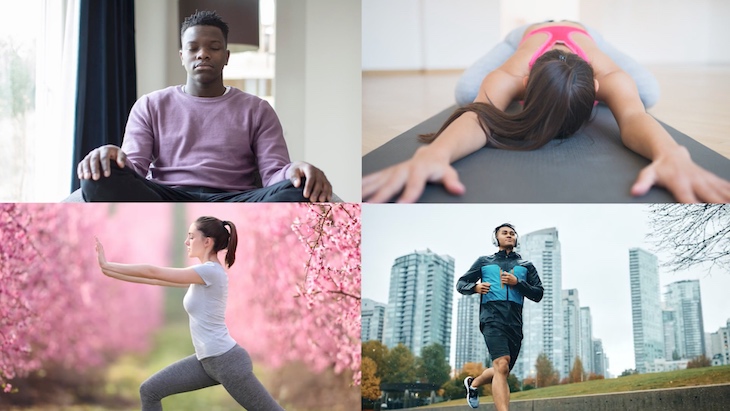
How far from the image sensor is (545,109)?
13.8 feet

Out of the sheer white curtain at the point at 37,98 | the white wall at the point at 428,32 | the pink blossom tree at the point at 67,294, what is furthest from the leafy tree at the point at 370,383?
the sheer white curtain at the point at 37,98

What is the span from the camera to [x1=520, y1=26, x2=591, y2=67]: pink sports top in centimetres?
426

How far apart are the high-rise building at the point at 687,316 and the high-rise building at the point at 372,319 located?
124 centimetres

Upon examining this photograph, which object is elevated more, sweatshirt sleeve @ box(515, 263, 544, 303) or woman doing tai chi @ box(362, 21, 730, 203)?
woman doing tai chi @ box(362, 21, 730, 203)

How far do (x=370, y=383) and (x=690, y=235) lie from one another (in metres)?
1.54

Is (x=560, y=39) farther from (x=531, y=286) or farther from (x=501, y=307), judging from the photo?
(x=501, y=307)

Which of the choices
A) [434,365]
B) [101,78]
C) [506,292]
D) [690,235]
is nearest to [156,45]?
[101,78]

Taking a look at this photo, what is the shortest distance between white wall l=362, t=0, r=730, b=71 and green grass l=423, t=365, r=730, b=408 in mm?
1578

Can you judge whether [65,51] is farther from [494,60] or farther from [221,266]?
[494,60]

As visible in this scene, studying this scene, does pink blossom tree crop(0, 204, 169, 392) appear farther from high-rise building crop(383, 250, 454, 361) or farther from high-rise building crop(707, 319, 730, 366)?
high-rise building crop(707, 319, 730, 366)

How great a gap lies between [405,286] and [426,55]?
4.07ft

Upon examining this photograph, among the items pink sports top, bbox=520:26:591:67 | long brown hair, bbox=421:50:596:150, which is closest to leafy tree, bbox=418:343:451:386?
long brown hair, bbox=421:50:596:150

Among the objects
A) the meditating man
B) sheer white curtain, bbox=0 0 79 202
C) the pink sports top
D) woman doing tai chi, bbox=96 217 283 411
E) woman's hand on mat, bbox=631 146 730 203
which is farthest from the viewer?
the pink sports top

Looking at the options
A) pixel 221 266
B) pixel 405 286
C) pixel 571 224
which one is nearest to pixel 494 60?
pixel 571 224
